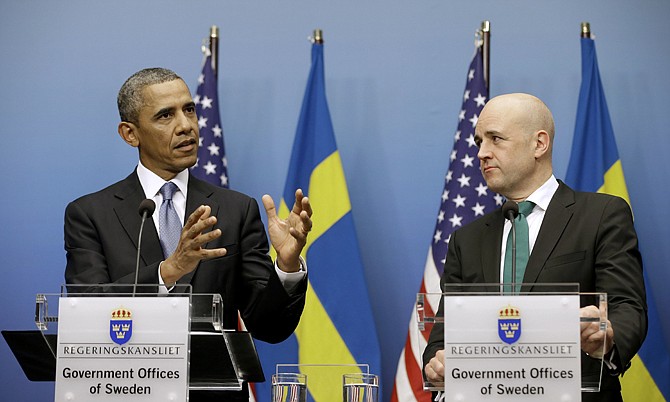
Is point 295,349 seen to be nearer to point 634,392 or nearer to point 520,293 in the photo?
point 634,392

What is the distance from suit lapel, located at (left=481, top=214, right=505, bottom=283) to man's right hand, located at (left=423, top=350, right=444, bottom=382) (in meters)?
0.66

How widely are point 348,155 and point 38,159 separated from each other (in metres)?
1.64

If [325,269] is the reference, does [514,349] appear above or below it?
below

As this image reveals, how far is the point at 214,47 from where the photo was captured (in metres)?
5.21

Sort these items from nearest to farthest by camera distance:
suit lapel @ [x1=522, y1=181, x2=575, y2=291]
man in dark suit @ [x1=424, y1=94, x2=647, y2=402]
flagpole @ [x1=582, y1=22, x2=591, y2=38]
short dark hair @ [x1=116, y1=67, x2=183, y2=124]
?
Answer: man in dark suit @ [x1=424, y1=94, x2=647, y2=402] < suit lapel @ [x1=522, y1=181, x2=575, y2=291] < short dark hair @ [x1=116, y1=67, x2=183, y2=124] < flagpole @ [x1=582, y1=22, x2=591, y2=38]

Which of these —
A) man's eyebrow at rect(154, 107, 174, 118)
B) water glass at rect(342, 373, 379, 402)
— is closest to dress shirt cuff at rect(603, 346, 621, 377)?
water glass at rect(342, 373, 379, 402)

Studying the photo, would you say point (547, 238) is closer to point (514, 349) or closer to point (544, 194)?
point (544, 194)

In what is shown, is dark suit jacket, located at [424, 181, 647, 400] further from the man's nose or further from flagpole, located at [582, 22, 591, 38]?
flagpole, located at [582, 22, 591, 38]

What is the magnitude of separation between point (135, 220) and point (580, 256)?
1.45 m

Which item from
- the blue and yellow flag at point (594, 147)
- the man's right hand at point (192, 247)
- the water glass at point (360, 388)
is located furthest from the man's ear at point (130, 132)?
the blue and yellow flag at point (594, 147)

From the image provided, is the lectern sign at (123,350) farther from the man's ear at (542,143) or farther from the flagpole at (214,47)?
the flagpole at (214,47)

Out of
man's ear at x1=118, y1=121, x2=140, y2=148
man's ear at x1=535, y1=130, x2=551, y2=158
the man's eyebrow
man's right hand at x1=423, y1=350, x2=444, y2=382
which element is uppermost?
the man's eyebrow

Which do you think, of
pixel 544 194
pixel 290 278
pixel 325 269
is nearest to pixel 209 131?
pixel 325 269

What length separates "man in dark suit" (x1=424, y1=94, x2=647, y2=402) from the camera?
299cm
